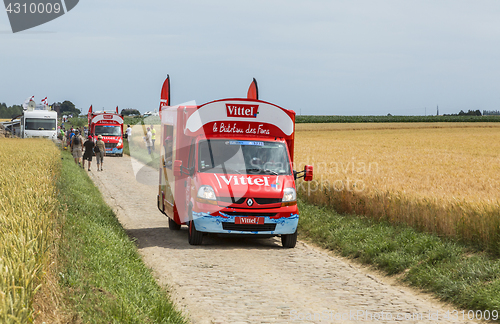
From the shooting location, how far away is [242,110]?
1109 centimetres

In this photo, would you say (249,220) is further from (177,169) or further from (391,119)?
(391,119)

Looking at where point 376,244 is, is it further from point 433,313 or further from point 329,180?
point 329,180

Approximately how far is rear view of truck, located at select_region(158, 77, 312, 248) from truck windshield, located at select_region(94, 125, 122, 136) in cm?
2599

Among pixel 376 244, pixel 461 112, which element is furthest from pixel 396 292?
pixel 461 112

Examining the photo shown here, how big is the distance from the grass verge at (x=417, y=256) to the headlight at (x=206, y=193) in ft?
8.50

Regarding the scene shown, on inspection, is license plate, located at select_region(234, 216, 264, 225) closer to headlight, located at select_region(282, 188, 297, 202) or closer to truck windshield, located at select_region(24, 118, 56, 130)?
headlight, located at select_region(282, 188, 297, 202)

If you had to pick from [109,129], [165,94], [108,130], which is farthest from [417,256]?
[109,129]

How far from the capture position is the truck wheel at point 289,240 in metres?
10.4

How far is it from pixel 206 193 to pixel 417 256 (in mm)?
3909

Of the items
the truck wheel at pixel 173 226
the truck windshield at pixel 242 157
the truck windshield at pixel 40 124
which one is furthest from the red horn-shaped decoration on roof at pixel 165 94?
the truck windshield at pixel 40 124

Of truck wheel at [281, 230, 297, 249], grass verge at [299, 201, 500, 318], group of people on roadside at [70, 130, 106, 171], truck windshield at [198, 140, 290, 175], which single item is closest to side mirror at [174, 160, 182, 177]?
truck windshield at [198, 140, 290, 175]

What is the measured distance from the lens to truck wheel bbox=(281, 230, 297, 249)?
1036cm

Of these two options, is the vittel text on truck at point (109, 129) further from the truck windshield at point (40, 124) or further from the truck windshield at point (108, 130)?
the truck windshield at point (40, 124)

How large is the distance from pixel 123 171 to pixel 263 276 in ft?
62.4
